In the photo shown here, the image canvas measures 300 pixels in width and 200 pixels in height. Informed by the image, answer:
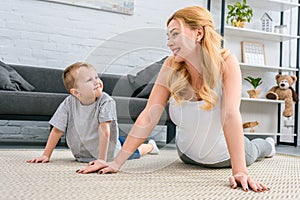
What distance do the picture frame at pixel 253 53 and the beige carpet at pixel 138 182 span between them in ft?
7.78

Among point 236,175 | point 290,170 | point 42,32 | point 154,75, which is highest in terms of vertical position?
point 42,32

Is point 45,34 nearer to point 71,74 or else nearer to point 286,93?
point 71,74

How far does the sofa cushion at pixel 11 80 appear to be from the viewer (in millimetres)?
2705

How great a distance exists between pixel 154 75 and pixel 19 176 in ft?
1.90

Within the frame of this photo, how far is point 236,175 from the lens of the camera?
116 cm

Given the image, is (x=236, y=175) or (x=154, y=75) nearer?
(x=236, y=175)

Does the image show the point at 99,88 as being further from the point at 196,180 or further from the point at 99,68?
the point at 196,180

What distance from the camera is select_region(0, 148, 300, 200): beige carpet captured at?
0.98m

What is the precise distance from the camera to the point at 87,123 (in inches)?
63.0

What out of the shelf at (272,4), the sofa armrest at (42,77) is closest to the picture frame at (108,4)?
the sofa armrest at (42,77)

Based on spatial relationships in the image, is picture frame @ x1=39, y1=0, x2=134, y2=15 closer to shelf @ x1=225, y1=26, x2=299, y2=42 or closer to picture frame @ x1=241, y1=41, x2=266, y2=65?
shelf @ x1=225, y1=26, x2=299, y2=42

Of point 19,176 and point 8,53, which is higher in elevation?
point 8,53

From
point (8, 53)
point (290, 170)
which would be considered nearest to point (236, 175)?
point (290, 170)

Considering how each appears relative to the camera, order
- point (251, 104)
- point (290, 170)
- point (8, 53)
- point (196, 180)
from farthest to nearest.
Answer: point (251, 104), point (8, 53), point (290, 170), point (196, 180)
